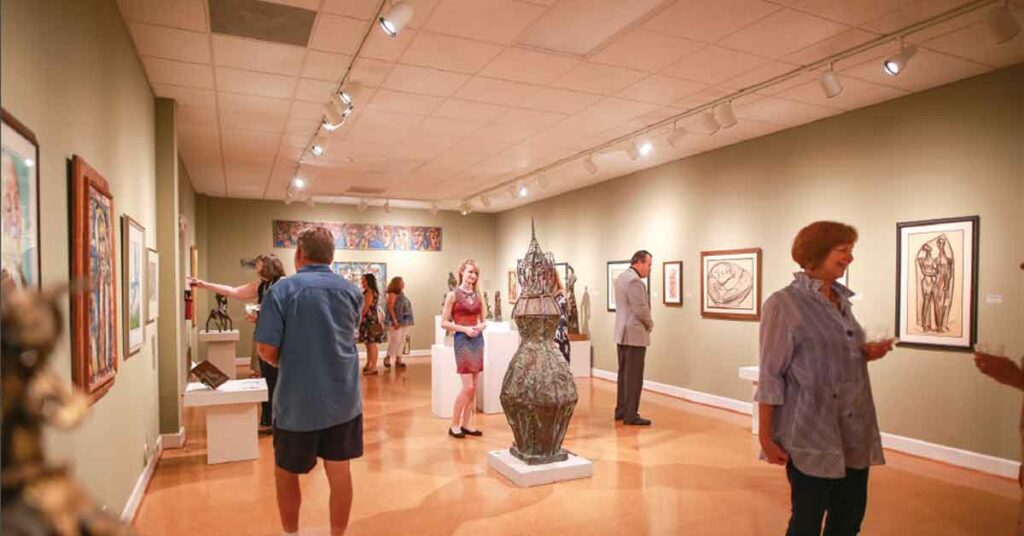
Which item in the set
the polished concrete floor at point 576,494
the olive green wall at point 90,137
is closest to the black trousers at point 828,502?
the polished concrete floor at point 576,494

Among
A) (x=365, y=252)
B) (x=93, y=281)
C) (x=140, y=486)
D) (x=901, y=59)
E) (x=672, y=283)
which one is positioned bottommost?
(x=140, y=486)

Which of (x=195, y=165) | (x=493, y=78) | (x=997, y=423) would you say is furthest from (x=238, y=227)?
Result: (x=997, y=423)

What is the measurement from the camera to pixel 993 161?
14.7 ft

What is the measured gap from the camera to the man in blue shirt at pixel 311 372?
2656 millimetres

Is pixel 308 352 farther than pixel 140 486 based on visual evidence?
No

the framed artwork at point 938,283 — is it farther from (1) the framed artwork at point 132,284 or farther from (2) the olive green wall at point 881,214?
(1) the framed artwork at point 132,284

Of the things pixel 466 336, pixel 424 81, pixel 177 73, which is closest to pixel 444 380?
pixel 466 336

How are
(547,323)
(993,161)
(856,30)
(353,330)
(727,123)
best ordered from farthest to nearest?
(727,123)
(993,161)
(547,323)
(856,30)
(353,330)

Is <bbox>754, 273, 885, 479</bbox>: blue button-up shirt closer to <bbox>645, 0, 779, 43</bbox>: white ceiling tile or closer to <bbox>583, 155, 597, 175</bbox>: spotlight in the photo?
<bbox>645, 0, 779, 43</bbox>: white ceiling tile

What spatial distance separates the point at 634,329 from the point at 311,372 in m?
3.89

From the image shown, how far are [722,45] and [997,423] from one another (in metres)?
3.43

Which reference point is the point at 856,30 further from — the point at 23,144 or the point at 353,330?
the point at 23,144

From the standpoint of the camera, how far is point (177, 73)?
4445mm

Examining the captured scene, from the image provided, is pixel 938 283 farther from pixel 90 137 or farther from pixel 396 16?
pixel 90 137
